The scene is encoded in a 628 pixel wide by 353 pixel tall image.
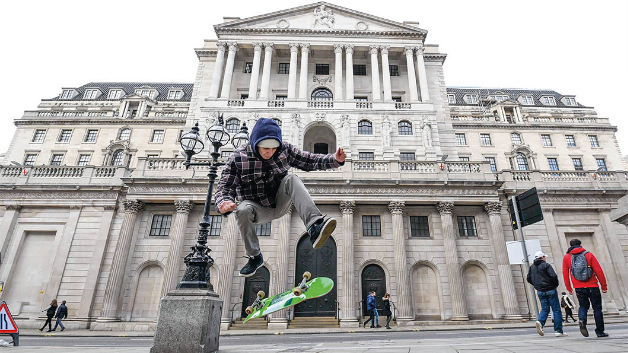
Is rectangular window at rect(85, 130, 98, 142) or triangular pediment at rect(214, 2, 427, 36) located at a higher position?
triangular pediment at rect(214, 2, 427, 36)

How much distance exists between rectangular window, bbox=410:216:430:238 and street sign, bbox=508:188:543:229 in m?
7.72

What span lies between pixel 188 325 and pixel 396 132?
74.6 feet

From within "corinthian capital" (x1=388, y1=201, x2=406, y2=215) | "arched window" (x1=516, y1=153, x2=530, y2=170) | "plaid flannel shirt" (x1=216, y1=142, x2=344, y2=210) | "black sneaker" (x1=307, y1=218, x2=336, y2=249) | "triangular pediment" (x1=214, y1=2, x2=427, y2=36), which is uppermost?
"triangular pediment" (x1=214, y1=2, x2=427, y2=36)

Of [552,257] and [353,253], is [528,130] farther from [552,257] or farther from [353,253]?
[353,253]

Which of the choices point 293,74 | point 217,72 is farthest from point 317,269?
point 217,72

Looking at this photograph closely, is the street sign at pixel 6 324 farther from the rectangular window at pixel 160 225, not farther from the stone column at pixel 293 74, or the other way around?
the stone column at pixel 293 74

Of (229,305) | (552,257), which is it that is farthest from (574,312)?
(229,305)

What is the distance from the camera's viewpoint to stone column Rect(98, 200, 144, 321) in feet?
57.3

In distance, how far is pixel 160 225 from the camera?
799 inches

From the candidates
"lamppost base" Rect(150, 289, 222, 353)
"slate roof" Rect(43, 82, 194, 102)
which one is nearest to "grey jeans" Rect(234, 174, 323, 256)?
"lamppost base" Rect(150, 289, 222, 353)

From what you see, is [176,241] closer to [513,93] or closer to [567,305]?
[567,305]

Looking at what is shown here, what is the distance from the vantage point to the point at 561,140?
3847cm

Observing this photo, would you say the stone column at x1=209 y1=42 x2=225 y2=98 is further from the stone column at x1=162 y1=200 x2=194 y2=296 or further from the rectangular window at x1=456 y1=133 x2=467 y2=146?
the rectangular window at x1=456 y1=133 x2=467 y2=146

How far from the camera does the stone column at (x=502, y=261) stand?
1742 cm
